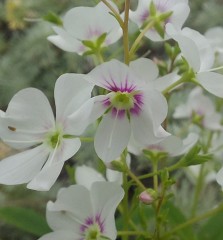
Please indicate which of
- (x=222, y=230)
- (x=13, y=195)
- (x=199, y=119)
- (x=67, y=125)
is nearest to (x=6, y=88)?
(x=13, y=195)

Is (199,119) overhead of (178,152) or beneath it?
beneath

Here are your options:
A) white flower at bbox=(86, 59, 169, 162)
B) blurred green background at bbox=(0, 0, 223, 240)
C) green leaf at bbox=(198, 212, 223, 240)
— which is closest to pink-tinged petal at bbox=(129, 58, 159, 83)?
white flower at bbox=(86, 59, 169, 162)

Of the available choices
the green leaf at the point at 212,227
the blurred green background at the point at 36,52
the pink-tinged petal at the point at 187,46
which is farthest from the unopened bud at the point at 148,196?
the blurred green background at the point at 36,52

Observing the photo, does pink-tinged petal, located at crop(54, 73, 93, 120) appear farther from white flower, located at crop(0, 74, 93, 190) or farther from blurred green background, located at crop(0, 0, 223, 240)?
blurred green background, located at crop(0, 0, 223, 240)

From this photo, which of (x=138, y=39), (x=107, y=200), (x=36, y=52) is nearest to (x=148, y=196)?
(x=107, y=200)

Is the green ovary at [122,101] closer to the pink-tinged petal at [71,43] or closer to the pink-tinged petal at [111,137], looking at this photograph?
the pink-tinged petal at [111,137]

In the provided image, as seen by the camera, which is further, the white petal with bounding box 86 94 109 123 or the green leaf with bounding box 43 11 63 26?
the green leaf with bounding box 43 11 63 26

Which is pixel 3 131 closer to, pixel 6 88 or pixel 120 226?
pixel 120 226
